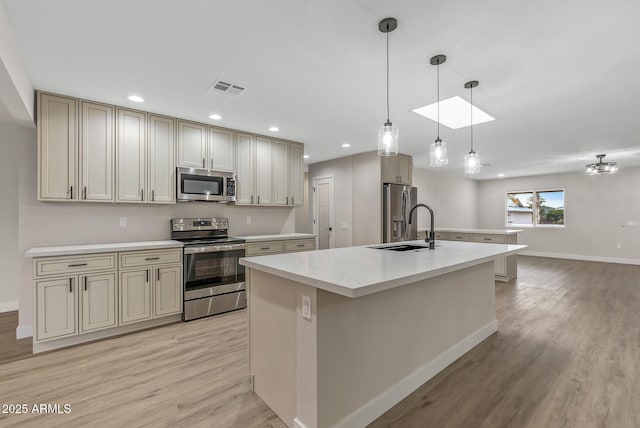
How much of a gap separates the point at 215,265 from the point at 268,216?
1.39 meters

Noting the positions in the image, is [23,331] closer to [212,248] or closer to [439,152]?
[212,248]

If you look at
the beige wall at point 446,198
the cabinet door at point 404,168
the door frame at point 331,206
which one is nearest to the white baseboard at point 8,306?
the door frame at point 331,206

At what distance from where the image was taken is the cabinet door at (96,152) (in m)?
3.07

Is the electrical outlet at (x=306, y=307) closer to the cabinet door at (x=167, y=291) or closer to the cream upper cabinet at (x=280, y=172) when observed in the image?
the cabinet door at (x=167, y=291)

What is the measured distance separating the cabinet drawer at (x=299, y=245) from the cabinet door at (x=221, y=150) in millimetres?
1352

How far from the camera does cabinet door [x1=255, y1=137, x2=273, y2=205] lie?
174 inches

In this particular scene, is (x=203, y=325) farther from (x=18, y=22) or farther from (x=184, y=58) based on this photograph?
(x=18, y=22)

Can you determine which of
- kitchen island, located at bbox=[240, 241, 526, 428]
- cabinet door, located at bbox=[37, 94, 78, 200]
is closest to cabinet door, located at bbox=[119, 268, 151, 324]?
cabinet door, located at bbox=[37, 94, 78, 200]

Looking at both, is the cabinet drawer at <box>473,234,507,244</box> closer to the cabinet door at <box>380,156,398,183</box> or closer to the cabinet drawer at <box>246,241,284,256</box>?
the cabinet door at <box>380,156,398,183</box>

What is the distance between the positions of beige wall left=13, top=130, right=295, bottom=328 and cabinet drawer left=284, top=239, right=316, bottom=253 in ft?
3.50

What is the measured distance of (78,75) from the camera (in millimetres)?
2557

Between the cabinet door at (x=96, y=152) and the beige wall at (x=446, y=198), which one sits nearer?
the cabinet door at (x=96, y=152)

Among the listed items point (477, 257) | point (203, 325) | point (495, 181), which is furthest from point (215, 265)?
point (495, 181)

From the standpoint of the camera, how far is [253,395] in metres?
2.00
